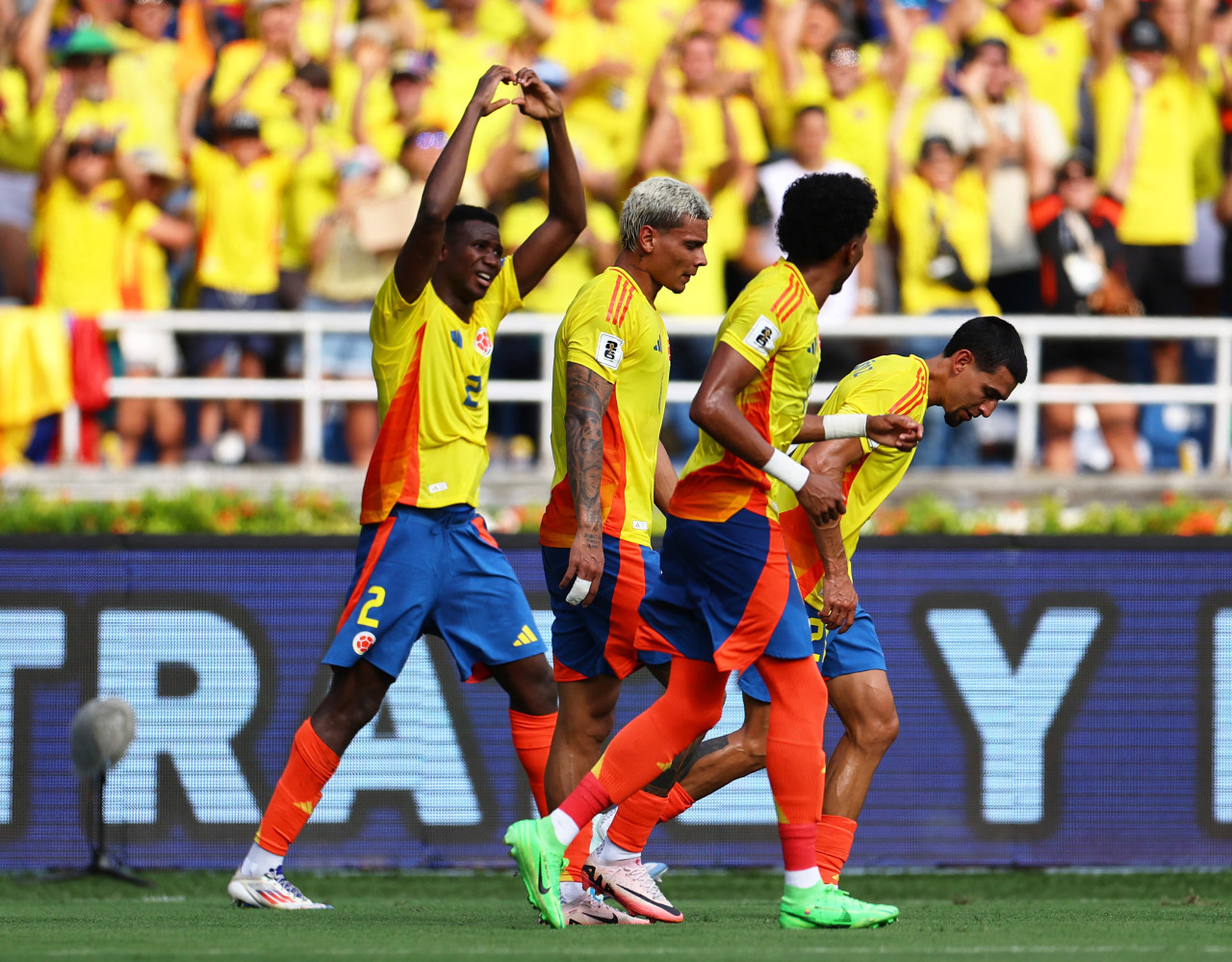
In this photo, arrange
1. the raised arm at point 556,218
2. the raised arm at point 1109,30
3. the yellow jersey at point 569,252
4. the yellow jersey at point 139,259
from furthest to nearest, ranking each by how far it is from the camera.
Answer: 1. the raised arm at point 1109,30
2. the yellow jersey at point 139,259
3. the yellow jersey at point 569,252
4. the raised arm at point 556,218

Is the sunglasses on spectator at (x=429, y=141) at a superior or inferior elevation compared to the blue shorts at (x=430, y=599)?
superior

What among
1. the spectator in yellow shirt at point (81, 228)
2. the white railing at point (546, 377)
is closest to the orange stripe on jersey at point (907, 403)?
the white railing at point (546, 377)

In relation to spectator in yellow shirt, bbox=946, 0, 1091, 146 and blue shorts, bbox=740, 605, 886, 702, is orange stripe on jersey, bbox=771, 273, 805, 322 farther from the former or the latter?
spectator in yellow shirt, bbox=946, 0, 1091, 146

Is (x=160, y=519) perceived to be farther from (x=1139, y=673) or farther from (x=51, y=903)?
(x=1139, y=673)

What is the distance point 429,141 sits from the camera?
11.4m


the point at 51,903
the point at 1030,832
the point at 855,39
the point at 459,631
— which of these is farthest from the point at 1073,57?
the point at 51,903

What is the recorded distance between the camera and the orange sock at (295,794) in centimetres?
651

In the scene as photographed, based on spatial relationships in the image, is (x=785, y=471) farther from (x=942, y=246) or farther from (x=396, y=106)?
(x=396, y=106)

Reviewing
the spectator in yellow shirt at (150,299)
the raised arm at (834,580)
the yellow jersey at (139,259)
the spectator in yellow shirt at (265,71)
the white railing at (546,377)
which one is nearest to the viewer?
the raised arm at (834,580)

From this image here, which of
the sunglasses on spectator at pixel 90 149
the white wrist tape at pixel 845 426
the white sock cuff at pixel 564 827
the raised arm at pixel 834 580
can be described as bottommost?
the white sock cuff at pixel 564 827

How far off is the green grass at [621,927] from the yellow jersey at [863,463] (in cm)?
126

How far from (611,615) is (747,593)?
2.66 feet

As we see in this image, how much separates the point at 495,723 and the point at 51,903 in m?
2.10

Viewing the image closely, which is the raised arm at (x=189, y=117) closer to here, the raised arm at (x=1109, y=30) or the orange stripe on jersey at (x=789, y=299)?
the raised arm at (x=1109, y=30)
